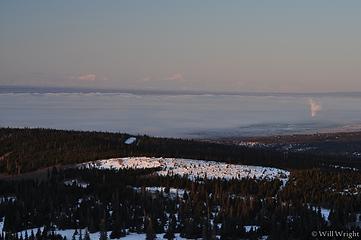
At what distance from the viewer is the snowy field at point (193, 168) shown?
115812mm

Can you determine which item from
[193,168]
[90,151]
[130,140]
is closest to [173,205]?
[193,168]

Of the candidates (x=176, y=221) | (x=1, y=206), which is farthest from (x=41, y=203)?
(x=176, y=221)

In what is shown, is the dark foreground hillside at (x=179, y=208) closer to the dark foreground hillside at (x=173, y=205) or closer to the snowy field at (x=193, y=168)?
the dark foreground hillside at (x=173, y=205)

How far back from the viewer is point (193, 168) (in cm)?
12350

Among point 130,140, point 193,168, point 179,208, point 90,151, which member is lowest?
point 130,140

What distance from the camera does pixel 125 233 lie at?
2813 inches

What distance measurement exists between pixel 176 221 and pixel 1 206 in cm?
2624

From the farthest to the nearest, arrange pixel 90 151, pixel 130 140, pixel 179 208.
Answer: pixel 130 140
pixel 90 151
pixel 179 208

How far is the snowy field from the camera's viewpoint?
380ft

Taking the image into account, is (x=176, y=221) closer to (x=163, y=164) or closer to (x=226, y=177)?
(x=226, y=177)

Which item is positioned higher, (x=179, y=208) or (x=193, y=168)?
(x=179, y=208)

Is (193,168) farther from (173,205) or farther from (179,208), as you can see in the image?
(179,208)

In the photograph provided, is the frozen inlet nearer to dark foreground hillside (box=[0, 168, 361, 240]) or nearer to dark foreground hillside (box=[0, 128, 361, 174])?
dark foreground hillside (box=[0, 128, 361, 174])

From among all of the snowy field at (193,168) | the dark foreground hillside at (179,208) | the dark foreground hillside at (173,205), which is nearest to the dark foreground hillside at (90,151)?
the snowy field at (193,168)
